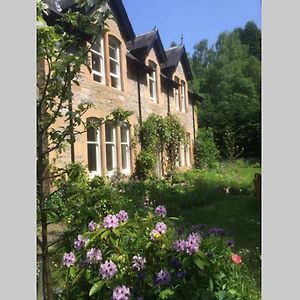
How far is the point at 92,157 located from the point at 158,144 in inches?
28.4

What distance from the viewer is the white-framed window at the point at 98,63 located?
2711 mm

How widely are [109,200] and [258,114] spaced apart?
3.95ft

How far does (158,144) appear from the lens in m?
3.12

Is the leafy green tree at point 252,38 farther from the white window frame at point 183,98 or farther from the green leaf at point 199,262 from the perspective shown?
the green leaf at point 199,262

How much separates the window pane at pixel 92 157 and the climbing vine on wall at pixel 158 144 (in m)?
0.42

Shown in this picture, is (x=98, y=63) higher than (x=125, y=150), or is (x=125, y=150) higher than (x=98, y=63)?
(x=98, y=63)

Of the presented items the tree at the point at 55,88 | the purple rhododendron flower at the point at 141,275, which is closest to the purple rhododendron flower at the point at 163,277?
the purple rhododendron flower at the point at 141,275

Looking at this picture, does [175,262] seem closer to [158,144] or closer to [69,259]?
[69,259]

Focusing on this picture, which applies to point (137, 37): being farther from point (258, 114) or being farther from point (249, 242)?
point (249, 242)

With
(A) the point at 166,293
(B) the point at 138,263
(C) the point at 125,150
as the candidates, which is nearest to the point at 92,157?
(C) the point at 125,150

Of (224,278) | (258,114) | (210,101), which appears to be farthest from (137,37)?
(224,278)

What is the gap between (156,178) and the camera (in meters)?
2.96

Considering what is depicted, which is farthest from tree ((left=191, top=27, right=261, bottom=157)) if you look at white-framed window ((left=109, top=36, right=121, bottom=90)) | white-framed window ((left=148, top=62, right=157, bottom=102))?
white-framed window ((left=109, top=36, right=121, bottom=90))

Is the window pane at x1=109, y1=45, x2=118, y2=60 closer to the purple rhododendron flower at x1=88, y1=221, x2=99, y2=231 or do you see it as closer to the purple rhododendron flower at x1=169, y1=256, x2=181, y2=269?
the purple rhododendron flower at x1=88, y1=221, x2=99, y2=231
